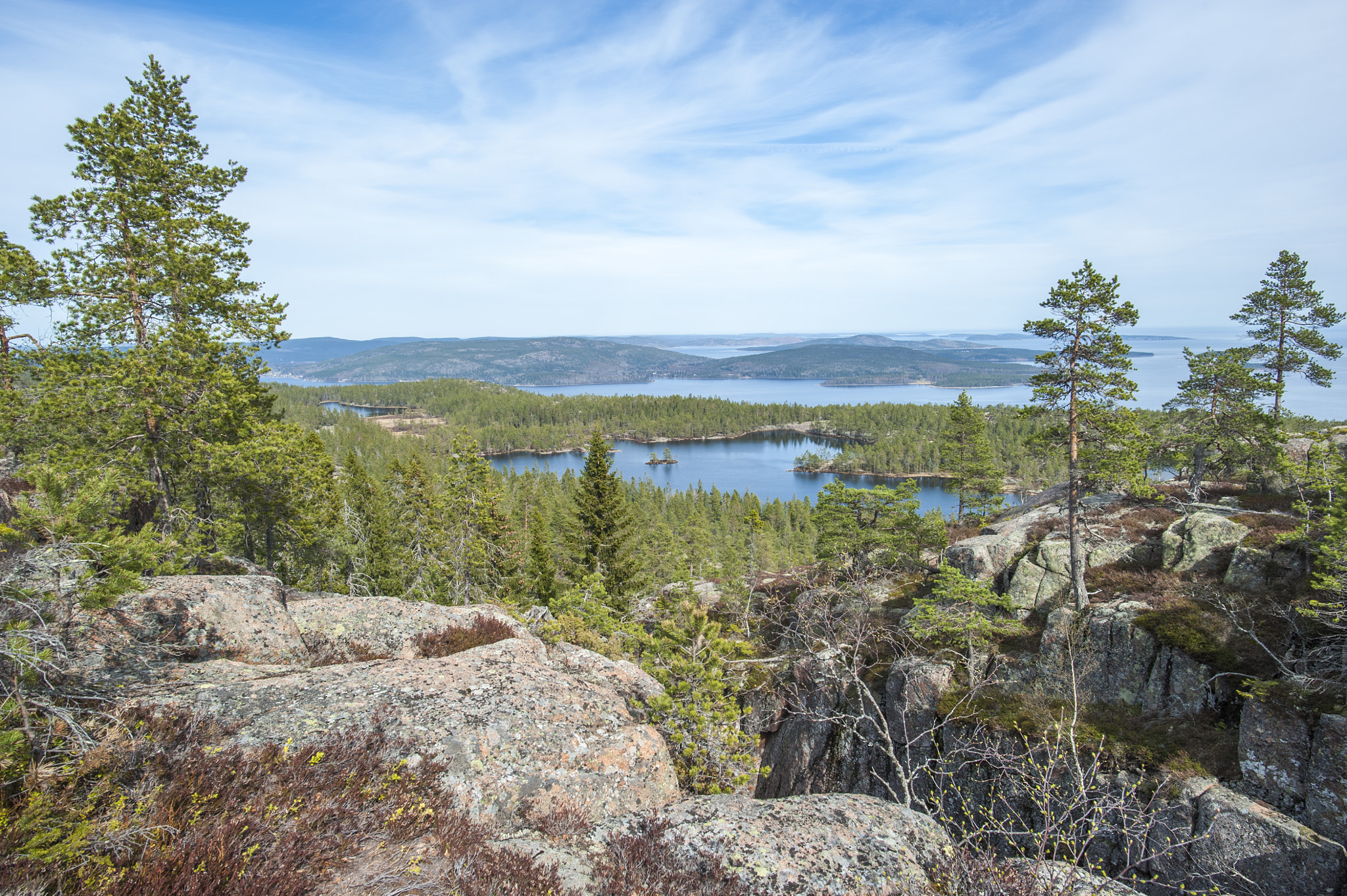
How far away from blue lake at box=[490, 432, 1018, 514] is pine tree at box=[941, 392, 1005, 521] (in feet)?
179

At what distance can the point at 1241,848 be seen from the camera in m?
9.58

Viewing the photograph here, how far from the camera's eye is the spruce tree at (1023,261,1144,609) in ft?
49.8

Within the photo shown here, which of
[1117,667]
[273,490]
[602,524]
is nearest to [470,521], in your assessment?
[602,524]

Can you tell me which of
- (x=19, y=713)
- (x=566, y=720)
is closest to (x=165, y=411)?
(x=19, y=713)

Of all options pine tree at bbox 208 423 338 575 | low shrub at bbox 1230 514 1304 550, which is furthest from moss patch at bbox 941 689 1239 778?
pine tree at bbox 208 423 338 575

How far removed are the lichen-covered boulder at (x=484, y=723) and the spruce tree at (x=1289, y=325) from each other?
28.2 m

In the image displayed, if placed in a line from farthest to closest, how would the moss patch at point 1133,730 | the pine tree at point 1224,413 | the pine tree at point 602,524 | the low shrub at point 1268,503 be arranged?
the pine tree at point 602,524 < the pine tree at point 1224,413 < the low shrub at point 1268,503 < the moss patch at point 1133,730

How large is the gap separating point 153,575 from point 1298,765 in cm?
2197

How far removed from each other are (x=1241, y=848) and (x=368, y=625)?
55.2 feet

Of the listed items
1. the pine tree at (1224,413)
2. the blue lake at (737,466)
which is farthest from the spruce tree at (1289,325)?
the blue lake at (737,466)

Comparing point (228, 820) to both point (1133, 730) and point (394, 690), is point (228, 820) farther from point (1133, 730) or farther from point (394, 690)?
point (1133, 730)

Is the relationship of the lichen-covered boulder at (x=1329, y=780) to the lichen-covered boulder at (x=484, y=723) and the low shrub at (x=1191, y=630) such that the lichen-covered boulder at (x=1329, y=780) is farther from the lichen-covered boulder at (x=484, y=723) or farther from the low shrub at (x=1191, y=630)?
the lichen-covered boulder at (x=484, y=723)

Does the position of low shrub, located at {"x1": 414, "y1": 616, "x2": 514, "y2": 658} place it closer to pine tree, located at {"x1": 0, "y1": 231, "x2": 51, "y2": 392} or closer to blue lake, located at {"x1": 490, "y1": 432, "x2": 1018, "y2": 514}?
pine tree, located at {"x1": 0, "y1": 231, "x2": 51, "y2": 392}

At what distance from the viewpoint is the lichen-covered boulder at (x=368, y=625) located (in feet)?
33.7
